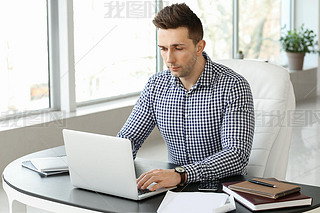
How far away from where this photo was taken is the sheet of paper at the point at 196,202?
4.85 feet

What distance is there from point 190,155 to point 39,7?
241cm

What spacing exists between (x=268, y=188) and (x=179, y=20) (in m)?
0.74

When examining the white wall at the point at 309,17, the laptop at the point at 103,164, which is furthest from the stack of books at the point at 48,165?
the white wall at the point at 309,17

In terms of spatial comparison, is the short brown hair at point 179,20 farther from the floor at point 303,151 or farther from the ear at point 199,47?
the floor at point 303,151

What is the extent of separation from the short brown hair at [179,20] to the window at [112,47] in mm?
2536

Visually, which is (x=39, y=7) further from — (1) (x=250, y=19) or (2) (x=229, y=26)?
(1) (x=250, y=19)

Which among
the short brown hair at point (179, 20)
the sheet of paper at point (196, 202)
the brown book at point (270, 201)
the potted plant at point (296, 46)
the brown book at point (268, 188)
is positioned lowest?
the sheet of paper at point (196, 202)

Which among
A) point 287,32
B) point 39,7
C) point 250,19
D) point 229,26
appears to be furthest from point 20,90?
point 287,32

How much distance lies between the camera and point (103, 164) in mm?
1601

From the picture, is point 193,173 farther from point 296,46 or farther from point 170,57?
point 296,46

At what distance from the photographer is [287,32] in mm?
7508

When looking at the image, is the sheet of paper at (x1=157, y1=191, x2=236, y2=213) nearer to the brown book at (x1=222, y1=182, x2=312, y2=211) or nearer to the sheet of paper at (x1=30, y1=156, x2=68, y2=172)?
the brown book at (x1=222, y1=182, x2=312, y2=211)

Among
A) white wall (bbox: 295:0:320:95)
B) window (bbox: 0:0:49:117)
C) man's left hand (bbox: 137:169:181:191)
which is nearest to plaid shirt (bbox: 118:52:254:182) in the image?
man's left hand (bbox: 137:169:181:191)

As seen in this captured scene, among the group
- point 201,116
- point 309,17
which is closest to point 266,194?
point 201,116
